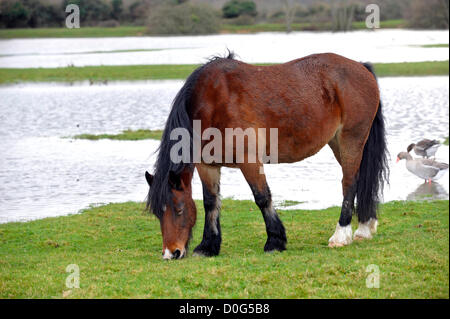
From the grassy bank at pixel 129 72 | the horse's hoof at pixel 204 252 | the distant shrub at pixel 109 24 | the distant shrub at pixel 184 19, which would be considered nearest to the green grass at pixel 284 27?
the distant shrub at pixel 184 19

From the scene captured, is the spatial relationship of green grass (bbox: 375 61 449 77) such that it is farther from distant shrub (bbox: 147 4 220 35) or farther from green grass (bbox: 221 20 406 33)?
green grass (bbox: 221 20 406 33)

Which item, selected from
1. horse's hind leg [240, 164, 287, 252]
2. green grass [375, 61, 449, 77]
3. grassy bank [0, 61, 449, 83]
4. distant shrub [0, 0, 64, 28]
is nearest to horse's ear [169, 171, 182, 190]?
horse's hind leg [240, 164, 287, 252]

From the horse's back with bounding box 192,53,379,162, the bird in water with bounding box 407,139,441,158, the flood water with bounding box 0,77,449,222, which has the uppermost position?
the horse's back with bounding box 192,53,379,162

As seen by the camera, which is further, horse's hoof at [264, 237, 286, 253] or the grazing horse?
horse's hoof at [264, 237, 286, 253]

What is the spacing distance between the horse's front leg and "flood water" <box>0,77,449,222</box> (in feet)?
2.70

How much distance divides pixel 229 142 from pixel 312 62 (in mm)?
1428

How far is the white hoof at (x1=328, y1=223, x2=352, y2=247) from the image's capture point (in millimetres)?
6691

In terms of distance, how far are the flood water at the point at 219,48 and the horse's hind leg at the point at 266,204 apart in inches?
1068

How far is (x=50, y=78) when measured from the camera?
1323 inches

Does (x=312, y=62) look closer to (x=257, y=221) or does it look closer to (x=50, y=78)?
(x=257, y=221)

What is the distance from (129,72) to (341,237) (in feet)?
92.9

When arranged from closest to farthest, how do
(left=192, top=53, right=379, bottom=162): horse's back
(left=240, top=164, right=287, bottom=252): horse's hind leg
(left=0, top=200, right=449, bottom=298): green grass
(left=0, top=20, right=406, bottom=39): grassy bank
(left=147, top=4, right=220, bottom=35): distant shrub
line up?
(left=0, top=200, right=449, bottom=298): green grass → (left=192, top=53, right=379, bottom=162): horse's back → (left=240, top=164, right=287, bottom=252): horse's hind leg → (left=147, top=4, right=220, bottom=35): distant shrub → (left=0, top=20, right=406, bottom=39): grassy bank

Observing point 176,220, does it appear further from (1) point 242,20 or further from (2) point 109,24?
(1) point 242,20
